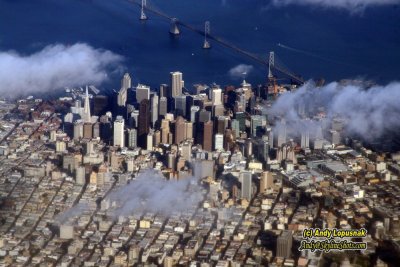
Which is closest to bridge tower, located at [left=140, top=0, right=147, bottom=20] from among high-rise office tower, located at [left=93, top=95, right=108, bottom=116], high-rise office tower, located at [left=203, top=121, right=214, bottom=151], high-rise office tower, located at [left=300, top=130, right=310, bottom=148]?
high-rise office tower, located at [left=93, top=95, right=108, bottom=116]

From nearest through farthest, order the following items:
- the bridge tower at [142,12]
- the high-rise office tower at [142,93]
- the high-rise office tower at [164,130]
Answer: the high-rise office tower at [164,130] → the high-rise office tower at [142,93] → the bridge tower at [142,12]

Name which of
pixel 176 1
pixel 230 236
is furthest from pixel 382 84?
pixel 176 1

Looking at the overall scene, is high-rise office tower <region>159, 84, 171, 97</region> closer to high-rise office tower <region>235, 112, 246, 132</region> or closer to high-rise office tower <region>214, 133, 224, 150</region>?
high-rise office tower <region>235, 112, 246, 132</region>

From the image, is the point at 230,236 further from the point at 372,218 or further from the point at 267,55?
the point at 267,55

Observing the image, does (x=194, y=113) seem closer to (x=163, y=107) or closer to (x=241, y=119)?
(x=163, y=107)

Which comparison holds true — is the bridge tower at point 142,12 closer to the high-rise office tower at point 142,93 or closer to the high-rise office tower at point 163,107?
the high-rise office tower at point 142,93

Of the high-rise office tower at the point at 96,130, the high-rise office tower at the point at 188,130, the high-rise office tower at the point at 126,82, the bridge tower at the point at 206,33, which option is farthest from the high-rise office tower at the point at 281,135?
the bridge tower at the point at 206,33

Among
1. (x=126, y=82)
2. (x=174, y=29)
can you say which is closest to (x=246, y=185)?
(x=126, y=82)
